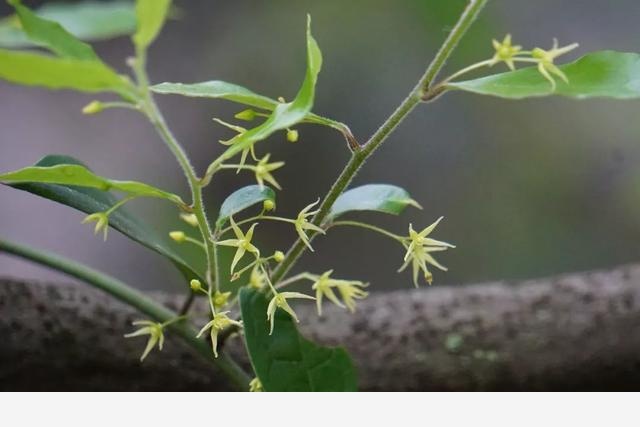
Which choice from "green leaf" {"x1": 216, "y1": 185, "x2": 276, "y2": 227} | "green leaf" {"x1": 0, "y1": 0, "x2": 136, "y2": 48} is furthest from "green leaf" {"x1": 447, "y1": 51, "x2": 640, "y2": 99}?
"green leaf" {"x1": 0, "y1": 0, "x2": 136, "y2": 48}

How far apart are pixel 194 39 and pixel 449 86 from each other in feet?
2.19

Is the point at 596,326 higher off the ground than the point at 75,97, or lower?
lower

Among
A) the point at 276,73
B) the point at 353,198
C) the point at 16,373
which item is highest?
the point at 276,73

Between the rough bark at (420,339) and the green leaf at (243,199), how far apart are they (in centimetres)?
22

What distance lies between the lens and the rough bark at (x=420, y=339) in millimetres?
553

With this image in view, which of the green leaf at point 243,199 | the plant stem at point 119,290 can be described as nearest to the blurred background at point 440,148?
the plant stem at point 119,290

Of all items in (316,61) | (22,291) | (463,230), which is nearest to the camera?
(316,61)

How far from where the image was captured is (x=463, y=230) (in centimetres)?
90

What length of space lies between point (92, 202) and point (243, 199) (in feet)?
0.27

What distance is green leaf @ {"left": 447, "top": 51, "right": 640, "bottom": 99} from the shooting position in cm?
31

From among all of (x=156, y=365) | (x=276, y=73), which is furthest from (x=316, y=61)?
(x=276, y=73)
